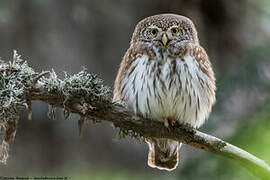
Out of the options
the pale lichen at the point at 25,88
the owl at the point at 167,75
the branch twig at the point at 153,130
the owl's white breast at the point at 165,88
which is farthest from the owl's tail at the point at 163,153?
the pale lichen at the point at 25,88

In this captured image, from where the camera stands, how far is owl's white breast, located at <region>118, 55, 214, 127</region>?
3.63 m

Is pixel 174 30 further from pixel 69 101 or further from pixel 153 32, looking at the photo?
pixel 69 101

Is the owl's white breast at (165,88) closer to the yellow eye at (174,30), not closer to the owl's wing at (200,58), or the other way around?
the owl's wing at (200,58)

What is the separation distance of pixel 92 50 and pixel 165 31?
6.28 feet

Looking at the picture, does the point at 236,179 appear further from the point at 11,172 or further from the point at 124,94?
the point at 11,172

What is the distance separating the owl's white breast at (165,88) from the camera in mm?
3631

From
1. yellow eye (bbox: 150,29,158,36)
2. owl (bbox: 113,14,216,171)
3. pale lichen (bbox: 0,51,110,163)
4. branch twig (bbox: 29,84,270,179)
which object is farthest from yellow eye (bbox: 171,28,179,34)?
pale lichen (bbox: 0,51,110,163)

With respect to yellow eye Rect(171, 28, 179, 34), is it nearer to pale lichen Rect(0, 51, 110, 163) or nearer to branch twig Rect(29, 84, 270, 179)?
Result: branch twig Rect(29, 84, 270, 179)

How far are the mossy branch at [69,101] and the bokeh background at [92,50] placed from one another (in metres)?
1.67

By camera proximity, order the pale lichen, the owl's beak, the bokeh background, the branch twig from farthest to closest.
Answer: the bokeh background < the owl's beak < the branch twig < the pale lichen

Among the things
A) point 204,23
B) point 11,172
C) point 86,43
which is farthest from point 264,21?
point 11,172

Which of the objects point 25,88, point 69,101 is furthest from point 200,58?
point 25,88

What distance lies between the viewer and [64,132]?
541cm

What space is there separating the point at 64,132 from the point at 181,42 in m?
2.11
